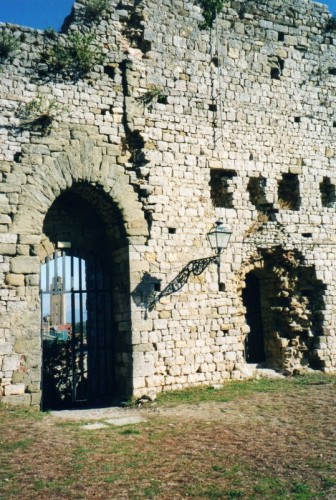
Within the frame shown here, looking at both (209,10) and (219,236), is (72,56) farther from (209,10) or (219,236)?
(219,236)

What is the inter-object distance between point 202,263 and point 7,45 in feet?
18.4

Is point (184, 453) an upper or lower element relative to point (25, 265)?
lower

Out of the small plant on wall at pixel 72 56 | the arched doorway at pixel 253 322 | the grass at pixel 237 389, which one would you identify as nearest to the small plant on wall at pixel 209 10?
the small plant on wall at pixel 72 56

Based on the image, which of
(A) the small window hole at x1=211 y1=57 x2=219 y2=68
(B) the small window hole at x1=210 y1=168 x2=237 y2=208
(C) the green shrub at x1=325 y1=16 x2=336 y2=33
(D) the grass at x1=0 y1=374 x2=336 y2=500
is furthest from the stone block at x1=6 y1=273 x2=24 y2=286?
(C) the green shrub at x1=325 y1=16 x2=336 y2=33

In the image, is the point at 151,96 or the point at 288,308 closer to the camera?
the point at 151,96

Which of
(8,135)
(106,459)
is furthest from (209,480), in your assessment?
(8,135)

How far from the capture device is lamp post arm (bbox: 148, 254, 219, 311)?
30.1 feet

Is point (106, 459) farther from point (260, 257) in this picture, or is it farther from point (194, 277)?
point (260, 257)

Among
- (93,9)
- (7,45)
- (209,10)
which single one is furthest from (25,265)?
(209,10)

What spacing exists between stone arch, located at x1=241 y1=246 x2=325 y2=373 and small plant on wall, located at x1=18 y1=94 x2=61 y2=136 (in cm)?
524

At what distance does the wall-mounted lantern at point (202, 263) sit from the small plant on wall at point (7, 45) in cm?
503

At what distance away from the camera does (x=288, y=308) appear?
10.7 meters

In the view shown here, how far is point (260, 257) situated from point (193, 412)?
4420mm

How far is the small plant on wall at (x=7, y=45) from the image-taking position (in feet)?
27.6
